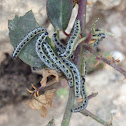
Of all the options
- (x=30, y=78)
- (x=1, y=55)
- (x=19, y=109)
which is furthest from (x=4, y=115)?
(x=1, y=55)

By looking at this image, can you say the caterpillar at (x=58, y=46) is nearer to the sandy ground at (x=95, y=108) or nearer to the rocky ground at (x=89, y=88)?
the rocky ground at (x=89, y=88)

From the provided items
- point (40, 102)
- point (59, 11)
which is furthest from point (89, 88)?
point (59, 11)

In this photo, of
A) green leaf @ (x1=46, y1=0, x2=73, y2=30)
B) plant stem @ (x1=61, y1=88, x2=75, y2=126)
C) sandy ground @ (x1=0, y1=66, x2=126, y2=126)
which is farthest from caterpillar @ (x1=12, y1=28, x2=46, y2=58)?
sandy ground @ (x1=0, y1=66, x2=126, y2=126)

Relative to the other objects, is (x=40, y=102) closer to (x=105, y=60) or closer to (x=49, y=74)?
(x=49, y=74)

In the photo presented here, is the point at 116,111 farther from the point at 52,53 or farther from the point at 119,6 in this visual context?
the point at 52,53

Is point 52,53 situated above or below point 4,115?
above

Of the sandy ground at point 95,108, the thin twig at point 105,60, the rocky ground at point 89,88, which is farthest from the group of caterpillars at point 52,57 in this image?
the sandy ground at point 95,108

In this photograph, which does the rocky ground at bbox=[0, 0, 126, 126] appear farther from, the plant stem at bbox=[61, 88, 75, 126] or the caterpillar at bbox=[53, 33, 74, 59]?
the plant stem at bbox=[61, 88, 75, 126]
